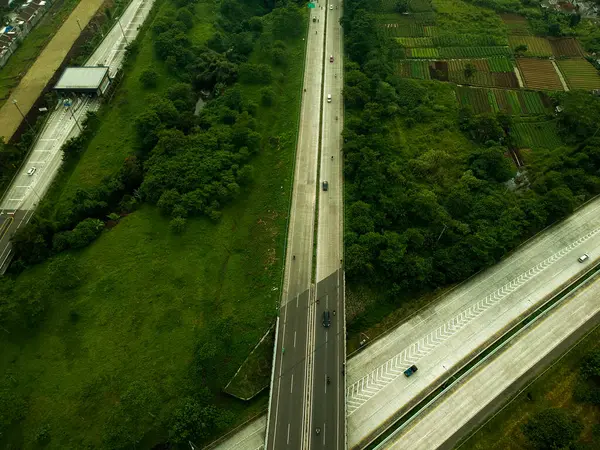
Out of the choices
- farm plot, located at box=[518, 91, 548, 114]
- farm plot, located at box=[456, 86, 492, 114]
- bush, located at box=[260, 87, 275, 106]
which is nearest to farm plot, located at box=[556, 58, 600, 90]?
farm plot, located at box=[518, 91, 548, 114]

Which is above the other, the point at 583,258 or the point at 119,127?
the point at 119,127

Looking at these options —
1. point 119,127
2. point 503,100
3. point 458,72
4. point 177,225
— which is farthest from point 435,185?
point 119,127

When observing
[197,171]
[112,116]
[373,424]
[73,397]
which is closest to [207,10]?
[112,116]

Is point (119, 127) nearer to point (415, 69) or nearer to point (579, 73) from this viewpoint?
point (415, 69)

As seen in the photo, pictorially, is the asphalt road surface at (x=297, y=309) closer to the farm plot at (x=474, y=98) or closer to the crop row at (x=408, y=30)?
the farm plot at (x=474, y=98)

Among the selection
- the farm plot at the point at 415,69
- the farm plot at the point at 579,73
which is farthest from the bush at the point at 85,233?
the farm plot at the point at 579,73

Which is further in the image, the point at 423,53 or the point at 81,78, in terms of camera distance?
the point at 423,53

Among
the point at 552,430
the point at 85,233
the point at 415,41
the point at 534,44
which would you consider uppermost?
the point at 534,44

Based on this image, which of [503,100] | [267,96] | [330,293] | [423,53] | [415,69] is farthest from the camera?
[423,53]

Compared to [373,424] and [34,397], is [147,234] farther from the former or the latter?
[373,424]
